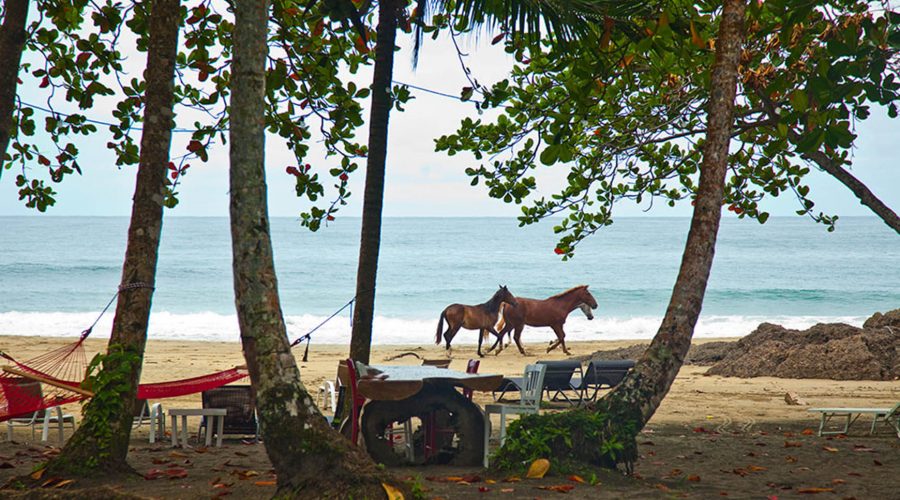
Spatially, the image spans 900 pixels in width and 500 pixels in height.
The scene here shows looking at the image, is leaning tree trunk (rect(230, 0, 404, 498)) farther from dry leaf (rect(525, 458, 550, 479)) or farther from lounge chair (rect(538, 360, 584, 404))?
lounge chair (rect(538, 360, 584, 404))

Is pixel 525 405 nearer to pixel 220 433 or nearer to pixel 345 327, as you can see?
pixel 220 433

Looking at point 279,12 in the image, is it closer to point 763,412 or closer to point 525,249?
point 763,412

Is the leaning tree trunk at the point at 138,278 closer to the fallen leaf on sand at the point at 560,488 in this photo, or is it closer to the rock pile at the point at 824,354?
the fallen leaf on sand at the point at 560,488

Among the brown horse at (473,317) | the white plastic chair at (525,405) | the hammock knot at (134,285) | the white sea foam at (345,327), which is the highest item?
the hammock knot at (134,285)

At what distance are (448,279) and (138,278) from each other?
147 ft

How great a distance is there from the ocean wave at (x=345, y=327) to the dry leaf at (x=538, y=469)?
822 inches

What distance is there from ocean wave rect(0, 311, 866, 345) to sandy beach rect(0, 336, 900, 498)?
14847 mm

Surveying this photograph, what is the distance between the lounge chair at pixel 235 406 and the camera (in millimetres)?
8734

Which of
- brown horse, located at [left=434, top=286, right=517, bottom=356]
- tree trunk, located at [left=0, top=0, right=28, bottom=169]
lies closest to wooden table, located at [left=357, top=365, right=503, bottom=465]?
tree trunk, located at [left=0, top=0, right=28, bottom=169]

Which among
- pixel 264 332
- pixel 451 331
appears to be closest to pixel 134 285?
pixel 264 332

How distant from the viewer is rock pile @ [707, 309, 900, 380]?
14281 millimetres

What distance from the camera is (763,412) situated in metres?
11.0

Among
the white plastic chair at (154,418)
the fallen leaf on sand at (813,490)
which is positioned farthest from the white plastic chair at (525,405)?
the white plastic chair at (154,418)

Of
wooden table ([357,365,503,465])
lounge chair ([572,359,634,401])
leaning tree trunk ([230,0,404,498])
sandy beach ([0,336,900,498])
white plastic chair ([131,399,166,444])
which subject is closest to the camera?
leaning tree trunk ([230,0,404,498])
